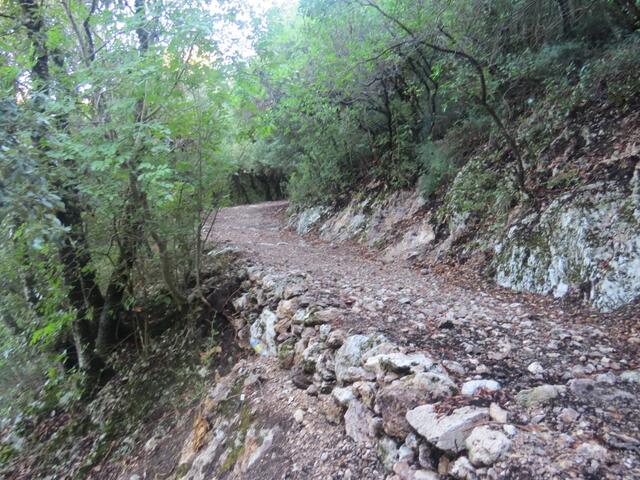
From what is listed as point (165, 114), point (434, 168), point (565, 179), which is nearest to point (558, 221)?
point (565, 179)

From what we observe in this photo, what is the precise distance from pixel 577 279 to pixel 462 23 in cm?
429

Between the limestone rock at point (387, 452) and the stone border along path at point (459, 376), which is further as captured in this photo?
the limestone rock at point (387, 452)

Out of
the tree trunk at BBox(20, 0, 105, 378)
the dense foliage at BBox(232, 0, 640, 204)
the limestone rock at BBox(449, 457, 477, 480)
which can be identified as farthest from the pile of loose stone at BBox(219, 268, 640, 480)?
the dense foliage at BBox(232, 0, 640, 204)

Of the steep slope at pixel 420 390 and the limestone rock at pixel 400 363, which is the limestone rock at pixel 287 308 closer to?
the steep slope at pixel 420 390

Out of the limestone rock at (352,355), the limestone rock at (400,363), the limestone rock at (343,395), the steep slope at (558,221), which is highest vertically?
the steep slope at (558,221)

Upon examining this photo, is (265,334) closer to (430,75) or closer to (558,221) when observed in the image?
(558,221)

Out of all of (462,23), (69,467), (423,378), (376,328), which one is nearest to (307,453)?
(423,378)

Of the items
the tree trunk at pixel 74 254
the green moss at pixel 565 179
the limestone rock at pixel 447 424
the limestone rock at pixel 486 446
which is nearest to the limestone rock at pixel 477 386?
the limestone rock at pixel 447 424

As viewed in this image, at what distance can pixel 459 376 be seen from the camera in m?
2.68

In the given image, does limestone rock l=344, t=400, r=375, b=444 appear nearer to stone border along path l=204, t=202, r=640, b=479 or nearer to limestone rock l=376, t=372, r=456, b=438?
stone border along path l=204, t=202, r=640, b=479

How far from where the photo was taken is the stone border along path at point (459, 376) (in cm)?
192

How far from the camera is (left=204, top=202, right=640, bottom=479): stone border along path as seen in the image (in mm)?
1923

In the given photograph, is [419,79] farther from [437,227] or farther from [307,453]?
[307,453]

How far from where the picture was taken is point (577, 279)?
13.1 feet
